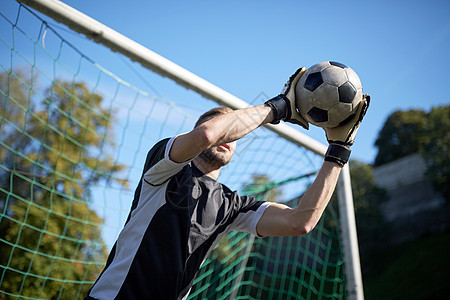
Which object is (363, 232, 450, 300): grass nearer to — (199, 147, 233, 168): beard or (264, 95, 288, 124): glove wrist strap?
(199, 147, 233, 168): beard

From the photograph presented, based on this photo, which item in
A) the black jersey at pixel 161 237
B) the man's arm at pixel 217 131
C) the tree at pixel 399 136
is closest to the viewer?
the man's arm at pixel 217 131

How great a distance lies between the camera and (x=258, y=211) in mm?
2457

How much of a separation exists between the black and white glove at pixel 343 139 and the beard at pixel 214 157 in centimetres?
56

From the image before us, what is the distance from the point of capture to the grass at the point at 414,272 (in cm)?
1482

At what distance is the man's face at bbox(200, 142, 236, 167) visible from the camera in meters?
2.33

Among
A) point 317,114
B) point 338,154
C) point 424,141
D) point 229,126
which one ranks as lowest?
point 229,126

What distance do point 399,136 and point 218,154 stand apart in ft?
92.8

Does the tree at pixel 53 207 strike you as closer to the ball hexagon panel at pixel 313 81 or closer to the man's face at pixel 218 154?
the man's face at pixel 218 154

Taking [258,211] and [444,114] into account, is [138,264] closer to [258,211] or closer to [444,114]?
[258,211]

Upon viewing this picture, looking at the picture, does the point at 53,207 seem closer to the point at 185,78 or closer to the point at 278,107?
the point at 185,78

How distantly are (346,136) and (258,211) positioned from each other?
0.67m

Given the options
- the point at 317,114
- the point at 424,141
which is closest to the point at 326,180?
the point at 317,114

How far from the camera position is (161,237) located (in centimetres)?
202

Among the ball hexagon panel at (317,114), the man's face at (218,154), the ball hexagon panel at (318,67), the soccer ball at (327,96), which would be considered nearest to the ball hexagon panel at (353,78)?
the soccer ball at (327,96)
